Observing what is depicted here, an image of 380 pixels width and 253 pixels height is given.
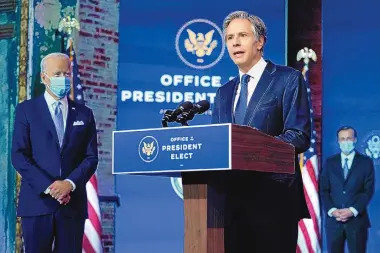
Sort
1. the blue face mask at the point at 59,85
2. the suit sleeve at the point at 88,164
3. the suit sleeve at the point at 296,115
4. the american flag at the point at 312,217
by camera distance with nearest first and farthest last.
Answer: the suit sleeve at the point at 296,115 → the suit sleeve at the point at 88,164 → the blue face mask at the point at 59,85 → the american flag at the point at 312,217

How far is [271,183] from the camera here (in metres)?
3.07

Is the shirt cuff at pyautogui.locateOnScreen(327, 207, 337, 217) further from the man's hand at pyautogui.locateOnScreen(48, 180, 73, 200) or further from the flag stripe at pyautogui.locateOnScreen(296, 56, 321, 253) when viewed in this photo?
the man's hand at pyautogui.locateOnScreen(48, 180, 73, 200)

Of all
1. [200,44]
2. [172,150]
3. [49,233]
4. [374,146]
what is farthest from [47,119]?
[374,146]

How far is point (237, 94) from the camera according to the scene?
323cm

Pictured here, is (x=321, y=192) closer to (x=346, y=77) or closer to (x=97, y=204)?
(x=346, y=77)

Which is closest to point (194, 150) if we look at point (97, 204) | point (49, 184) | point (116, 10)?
point (49, 184)

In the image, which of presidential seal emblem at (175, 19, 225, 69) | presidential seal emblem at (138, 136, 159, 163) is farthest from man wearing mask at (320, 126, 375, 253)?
presidential seal emblem at (138, 136, 159, 163)

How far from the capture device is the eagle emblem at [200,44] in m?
7.21

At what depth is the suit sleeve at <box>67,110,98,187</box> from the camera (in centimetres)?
476

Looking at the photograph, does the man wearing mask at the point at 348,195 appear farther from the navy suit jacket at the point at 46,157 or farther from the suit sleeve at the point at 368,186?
the navy suit jacket at the point at 46,157

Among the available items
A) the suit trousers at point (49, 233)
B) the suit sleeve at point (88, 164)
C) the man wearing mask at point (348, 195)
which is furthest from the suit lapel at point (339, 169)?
the suit trousers at point (49, 233)

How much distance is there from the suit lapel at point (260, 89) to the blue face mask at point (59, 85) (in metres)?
1.95

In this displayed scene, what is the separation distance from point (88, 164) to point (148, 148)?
Result: 2050 mm

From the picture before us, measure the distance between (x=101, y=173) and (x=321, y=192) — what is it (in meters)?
2.01
